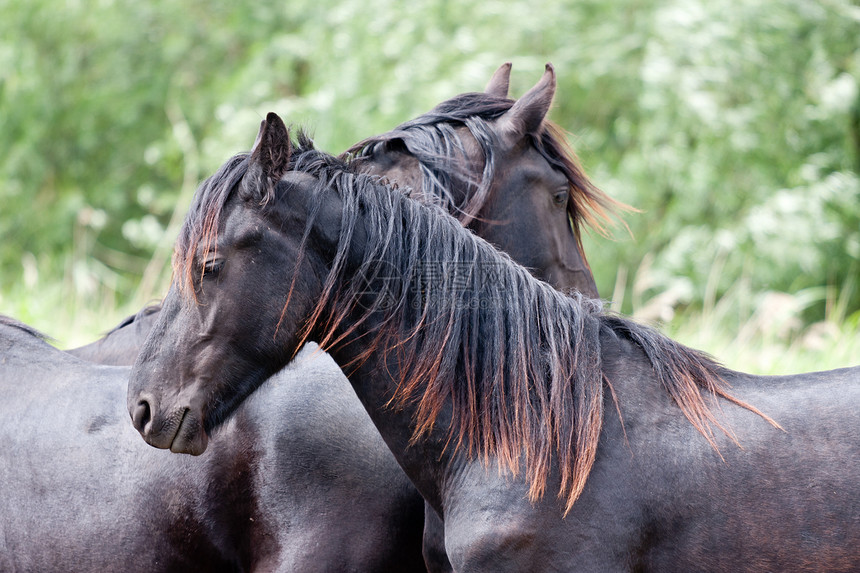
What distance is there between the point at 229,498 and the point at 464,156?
1.48m

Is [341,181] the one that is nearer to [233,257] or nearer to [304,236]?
[304,236]

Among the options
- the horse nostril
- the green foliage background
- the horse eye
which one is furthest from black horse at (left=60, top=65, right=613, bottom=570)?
the green foliage background

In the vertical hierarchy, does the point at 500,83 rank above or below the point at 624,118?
above

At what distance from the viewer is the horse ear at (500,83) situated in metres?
3.76

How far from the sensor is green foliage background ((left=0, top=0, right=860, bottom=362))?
25.6ft

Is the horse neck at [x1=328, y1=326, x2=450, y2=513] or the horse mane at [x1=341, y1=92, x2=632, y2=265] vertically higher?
the horse mane at [x1=341, y1=92, x2=632, y2=265]

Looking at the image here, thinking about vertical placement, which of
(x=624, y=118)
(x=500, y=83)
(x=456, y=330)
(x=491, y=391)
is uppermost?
(x=500, y=83)

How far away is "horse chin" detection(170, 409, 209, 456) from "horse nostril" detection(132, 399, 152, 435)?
8cm

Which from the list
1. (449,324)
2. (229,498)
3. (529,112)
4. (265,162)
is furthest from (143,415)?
(529,112)

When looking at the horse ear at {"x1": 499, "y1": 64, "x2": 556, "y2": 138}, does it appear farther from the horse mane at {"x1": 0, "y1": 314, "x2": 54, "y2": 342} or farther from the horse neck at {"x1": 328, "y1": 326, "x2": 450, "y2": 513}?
the horse mane at {"x1": 0, "y1": 314, "x2": 54, "y2": 342}

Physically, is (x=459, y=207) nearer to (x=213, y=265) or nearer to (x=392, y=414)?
(x=392, y=414)

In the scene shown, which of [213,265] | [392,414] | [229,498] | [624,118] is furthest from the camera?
[624,118]

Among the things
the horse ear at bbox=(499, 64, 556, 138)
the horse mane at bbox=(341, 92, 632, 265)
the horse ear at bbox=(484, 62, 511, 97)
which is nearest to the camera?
the horse mane at bbox=(341, 92, 632, 265)

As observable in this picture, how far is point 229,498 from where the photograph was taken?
8.80 feet
